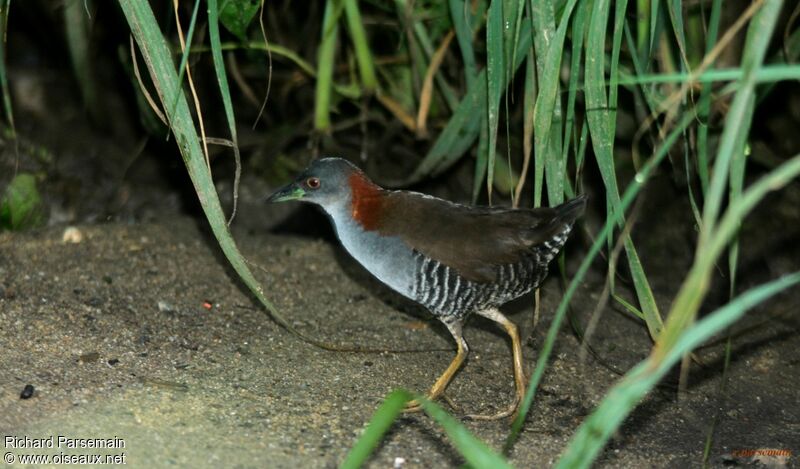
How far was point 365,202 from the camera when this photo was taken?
13.3 feet

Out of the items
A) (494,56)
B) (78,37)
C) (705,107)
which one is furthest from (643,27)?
(78,37)

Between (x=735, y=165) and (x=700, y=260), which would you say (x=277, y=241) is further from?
(x=700, y=260)

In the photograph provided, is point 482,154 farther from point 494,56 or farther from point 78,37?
point 78,37

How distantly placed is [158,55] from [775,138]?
11.3ft

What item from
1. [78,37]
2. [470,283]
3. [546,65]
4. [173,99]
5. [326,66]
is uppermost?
[546,65]

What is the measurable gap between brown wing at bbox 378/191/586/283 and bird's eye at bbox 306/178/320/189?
338 mm

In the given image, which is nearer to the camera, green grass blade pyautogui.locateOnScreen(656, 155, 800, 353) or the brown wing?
green grass blade pyautogui.locateOnScreen(656, 155, 800, 353)

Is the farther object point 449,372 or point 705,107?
point 449,372

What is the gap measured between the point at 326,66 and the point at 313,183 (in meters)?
1.27

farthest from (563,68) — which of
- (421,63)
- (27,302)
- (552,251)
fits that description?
(27,302)

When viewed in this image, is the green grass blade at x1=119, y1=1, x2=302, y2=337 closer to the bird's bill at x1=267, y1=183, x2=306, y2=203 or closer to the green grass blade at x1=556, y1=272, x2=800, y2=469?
the bird's bill at x1=267, y1=183, x2=306, y2=203

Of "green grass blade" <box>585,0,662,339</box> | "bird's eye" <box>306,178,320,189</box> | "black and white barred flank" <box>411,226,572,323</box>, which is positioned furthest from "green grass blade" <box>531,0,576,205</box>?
"bird's eye" <box>306,178,320,189</box>

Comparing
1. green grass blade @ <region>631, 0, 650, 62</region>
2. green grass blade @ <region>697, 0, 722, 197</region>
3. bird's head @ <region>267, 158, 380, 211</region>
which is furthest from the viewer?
bird's head @ <region>267, 158, 380, 211</region>

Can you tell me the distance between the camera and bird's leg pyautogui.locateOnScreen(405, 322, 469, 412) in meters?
3.81
